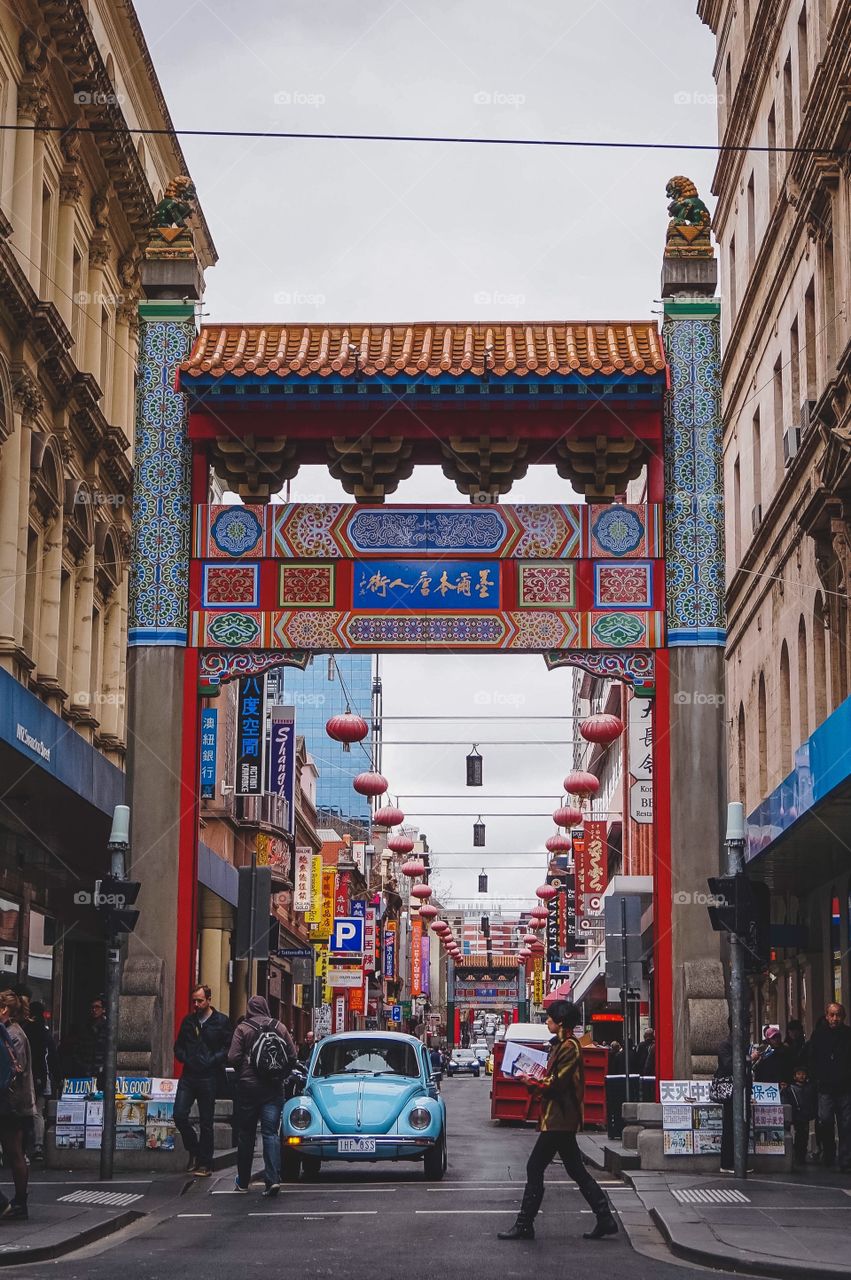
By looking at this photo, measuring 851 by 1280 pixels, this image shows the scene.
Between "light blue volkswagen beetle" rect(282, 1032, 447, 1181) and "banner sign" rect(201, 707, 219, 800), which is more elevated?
"banner sign" rect(201, 707, 219, 800)

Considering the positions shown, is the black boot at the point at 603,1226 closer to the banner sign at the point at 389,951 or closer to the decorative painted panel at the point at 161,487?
the decorative painted panel at the point at 161,487

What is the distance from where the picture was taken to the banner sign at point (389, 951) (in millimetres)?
112562

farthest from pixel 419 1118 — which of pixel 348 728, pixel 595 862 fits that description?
pixel 595 862

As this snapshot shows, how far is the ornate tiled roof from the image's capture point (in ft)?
74.0

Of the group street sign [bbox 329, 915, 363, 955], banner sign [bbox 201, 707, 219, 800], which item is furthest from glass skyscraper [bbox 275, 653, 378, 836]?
banner sign [bbox 201, 707, 219, 800]

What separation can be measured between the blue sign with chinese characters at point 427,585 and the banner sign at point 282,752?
28.8 meters

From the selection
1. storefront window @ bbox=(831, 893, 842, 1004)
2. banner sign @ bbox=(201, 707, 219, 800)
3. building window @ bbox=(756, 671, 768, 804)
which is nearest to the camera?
storefront window @ bbox=(831, 893, 842, 1004)

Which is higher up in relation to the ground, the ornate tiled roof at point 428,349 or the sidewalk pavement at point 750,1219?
the ornate tiled roof at point 428,349

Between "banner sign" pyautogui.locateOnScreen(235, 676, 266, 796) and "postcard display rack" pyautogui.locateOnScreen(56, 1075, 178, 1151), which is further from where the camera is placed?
"banner sign" pyautogui.locateOnScreen(235, 676, 266, 796)

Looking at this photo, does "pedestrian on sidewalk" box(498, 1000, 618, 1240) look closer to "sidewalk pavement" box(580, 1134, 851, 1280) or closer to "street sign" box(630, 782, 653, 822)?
"sidewalk pavement" box(580, 1134, 851, 1280)

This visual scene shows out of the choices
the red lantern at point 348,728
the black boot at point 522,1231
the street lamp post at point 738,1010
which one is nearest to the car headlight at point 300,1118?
the street lamp post at point 738,1010

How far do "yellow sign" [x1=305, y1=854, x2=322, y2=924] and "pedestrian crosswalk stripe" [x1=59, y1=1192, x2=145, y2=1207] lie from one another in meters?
52.0

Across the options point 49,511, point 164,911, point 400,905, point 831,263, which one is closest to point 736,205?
point 831,263

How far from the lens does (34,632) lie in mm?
31172
